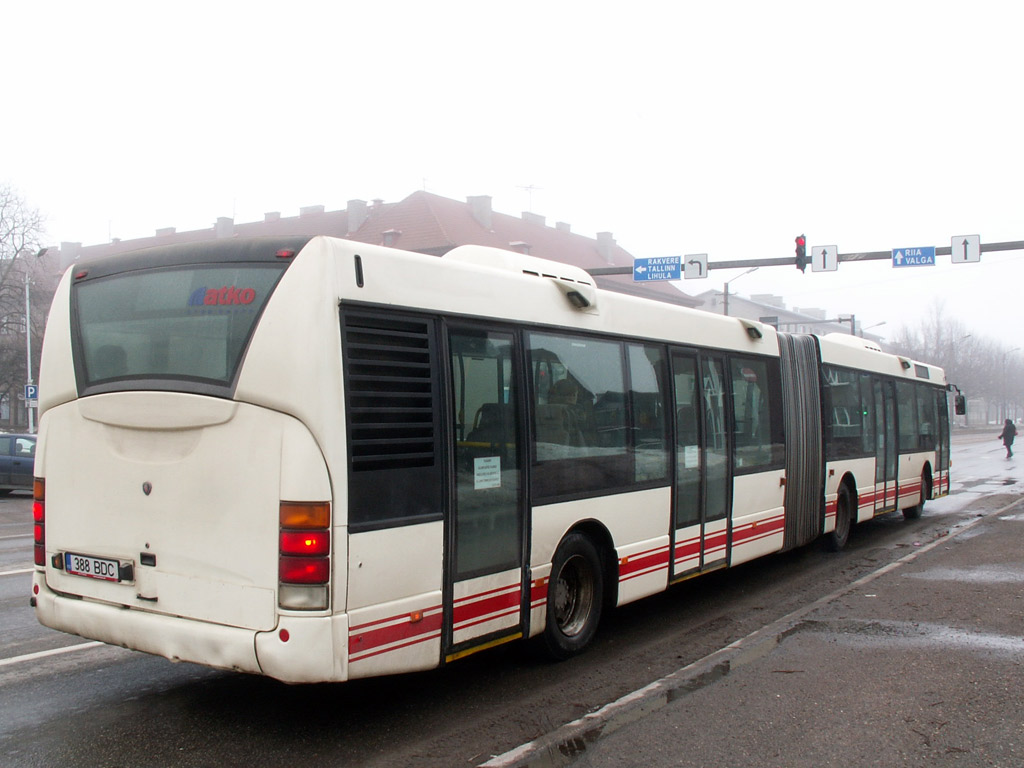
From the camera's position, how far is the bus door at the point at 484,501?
5.62 m

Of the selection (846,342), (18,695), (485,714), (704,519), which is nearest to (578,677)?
(485,714)

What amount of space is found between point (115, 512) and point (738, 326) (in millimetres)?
6435

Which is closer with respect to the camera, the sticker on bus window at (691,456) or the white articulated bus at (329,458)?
the white articulated bus at (329,458)

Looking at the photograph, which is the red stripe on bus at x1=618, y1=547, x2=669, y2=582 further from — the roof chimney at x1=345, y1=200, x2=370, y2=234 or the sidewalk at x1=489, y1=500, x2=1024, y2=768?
the roof chimney at x1=345, y1=200, x2=370, y2=234

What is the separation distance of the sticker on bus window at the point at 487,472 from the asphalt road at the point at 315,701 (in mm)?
1322

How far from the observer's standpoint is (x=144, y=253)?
562 cm

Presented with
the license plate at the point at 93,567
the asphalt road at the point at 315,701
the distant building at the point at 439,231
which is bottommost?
the asphalt road at the point at 315,701

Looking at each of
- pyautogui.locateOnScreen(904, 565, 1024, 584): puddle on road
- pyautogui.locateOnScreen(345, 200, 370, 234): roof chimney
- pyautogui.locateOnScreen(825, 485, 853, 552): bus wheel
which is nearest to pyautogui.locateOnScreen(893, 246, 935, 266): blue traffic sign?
pyautogui.locateOnScreen(825, 485, 853, 552): bus wheel

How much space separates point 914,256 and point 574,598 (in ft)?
64.1

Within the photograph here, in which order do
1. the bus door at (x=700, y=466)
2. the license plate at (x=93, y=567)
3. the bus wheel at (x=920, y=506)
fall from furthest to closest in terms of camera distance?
the bus wheel at (x=920, y=506) < the bus door at (x=700, y=466) < the license plate at (x=93, y=567)

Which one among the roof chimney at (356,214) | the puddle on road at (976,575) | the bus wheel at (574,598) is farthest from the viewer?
the roof chimney at (356,214)

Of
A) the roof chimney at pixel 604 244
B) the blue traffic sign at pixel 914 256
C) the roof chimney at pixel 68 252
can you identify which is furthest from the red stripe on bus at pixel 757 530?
the roof chimney at pixel 68 252

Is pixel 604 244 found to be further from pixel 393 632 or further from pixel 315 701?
pixel 393 632

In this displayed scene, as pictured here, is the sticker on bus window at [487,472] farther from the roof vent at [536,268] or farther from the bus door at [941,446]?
the bus door at [941,446]
